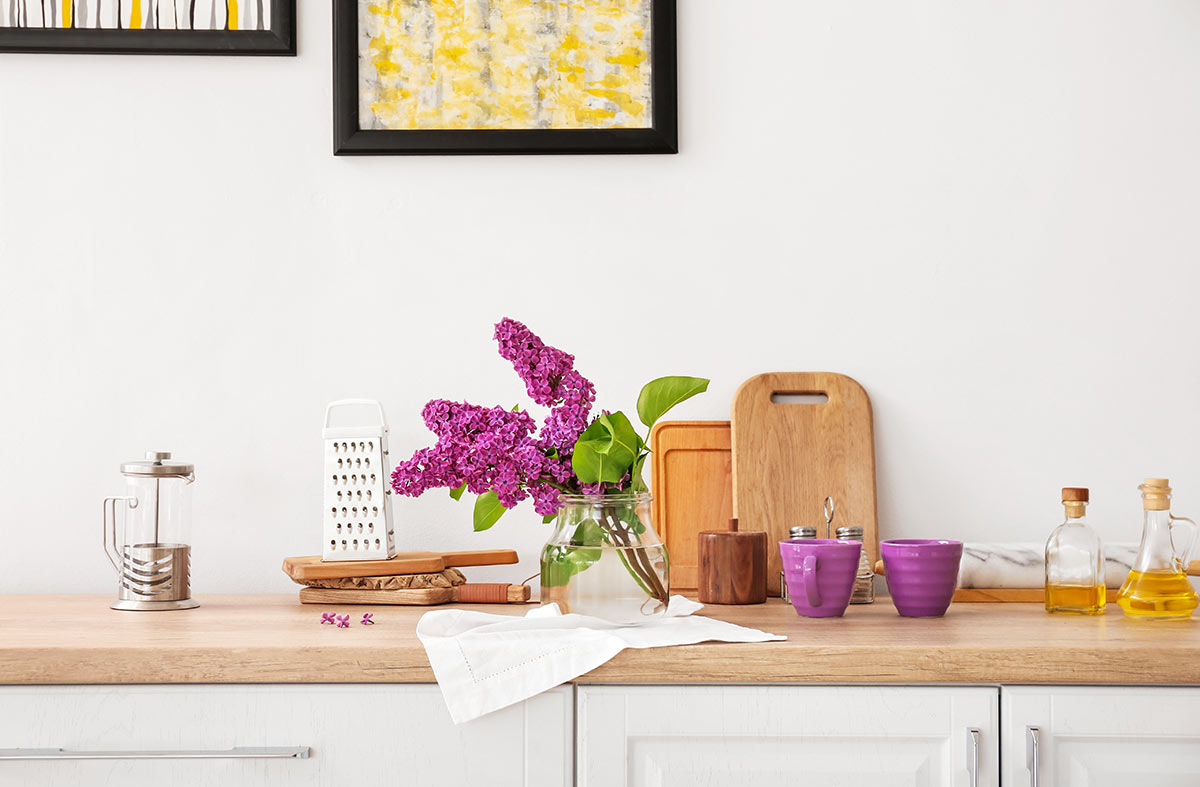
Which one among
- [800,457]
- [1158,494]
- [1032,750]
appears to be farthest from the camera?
[800,457]

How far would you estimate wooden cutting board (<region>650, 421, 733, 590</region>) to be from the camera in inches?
60.4

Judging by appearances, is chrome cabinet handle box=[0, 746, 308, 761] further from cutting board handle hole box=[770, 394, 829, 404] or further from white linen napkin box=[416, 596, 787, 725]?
cutting board handle hole box=[770, 394, 829, 404]

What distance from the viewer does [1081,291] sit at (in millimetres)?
1603

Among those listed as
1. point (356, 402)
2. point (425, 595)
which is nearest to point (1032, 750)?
point (425, 595)

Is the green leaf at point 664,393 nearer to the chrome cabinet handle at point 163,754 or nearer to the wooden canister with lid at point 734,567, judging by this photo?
the wooden canister with lid at point 734,567

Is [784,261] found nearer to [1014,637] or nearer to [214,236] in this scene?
[1014,637]

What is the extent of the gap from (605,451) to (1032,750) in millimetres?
565

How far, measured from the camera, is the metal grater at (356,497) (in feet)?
4.73

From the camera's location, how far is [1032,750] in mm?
1030

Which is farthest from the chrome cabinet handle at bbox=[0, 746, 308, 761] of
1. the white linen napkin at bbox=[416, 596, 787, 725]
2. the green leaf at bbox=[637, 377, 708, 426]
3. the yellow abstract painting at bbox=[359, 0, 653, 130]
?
the yellow abstract painting at bbox=[359, 0, 653, 130]

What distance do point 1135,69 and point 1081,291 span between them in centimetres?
38

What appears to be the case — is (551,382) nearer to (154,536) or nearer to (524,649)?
(524,649)

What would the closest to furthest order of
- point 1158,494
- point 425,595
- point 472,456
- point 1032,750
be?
point 1032,750 < point 472,456 < point 1158,494 < point 425,595

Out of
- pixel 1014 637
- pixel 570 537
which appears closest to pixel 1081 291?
pixel 1014 637
